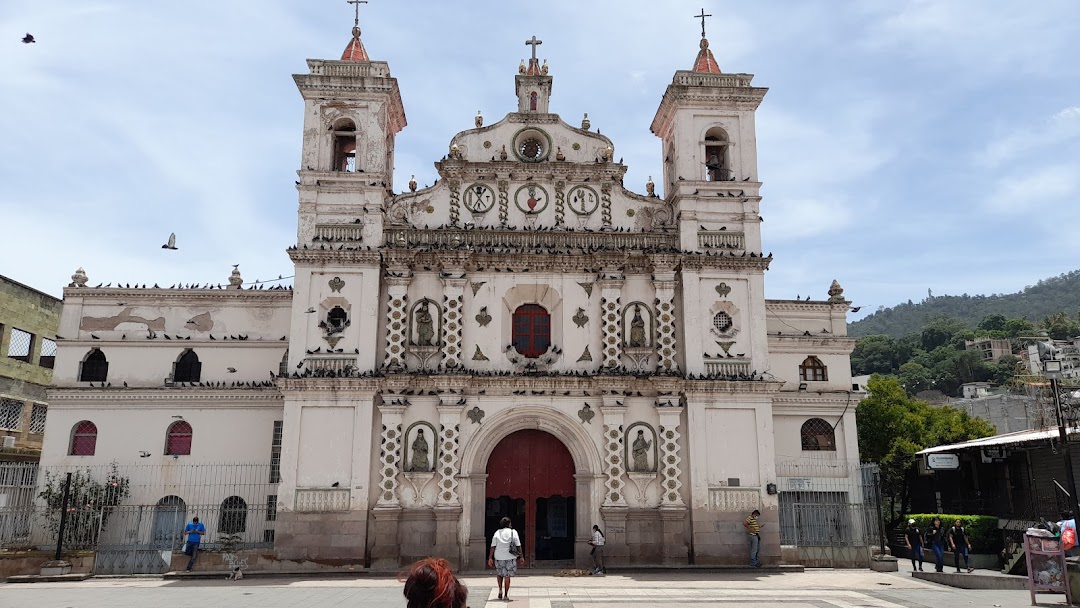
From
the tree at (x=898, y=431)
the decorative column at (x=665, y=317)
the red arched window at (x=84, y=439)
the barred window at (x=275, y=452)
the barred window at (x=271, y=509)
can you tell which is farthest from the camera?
the tree at (x=898, y=431)

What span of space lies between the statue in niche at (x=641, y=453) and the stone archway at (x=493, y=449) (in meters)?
1.03

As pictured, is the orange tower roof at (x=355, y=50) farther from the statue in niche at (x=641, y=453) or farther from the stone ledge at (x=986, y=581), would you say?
the stone ledge at (x=986, y=581)

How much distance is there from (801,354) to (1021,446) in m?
7.33

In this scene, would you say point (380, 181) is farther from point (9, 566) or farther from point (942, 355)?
point (942, 355)

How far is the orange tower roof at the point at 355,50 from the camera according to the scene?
90.2 ft

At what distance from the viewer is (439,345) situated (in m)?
24.5

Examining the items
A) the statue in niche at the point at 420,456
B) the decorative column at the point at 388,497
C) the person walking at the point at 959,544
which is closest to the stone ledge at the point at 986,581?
the person walking at the point at 959,544

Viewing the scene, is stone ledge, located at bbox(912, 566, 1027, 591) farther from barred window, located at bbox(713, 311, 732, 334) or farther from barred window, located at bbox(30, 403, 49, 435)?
barred window, located at bbox(30, 403, 49, 435)

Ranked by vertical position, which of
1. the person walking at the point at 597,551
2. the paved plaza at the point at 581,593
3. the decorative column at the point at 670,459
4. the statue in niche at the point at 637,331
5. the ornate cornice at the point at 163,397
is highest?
the statue in niche at the point at 637,331

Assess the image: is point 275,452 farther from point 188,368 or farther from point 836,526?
point 836,526

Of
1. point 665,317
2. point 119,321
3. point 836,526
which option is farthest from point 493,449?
point 119,321

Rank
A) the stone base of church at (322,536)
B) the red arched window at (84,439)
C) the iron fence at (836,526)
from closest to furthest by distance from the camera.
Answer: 1. the stone base of church at (322,536)
2. the iron fence at (836,526)
3. the red arched window at (84,439)

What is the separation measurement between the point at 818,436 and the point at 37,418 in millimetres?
32017

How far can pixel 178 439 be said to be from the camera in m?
26.8
